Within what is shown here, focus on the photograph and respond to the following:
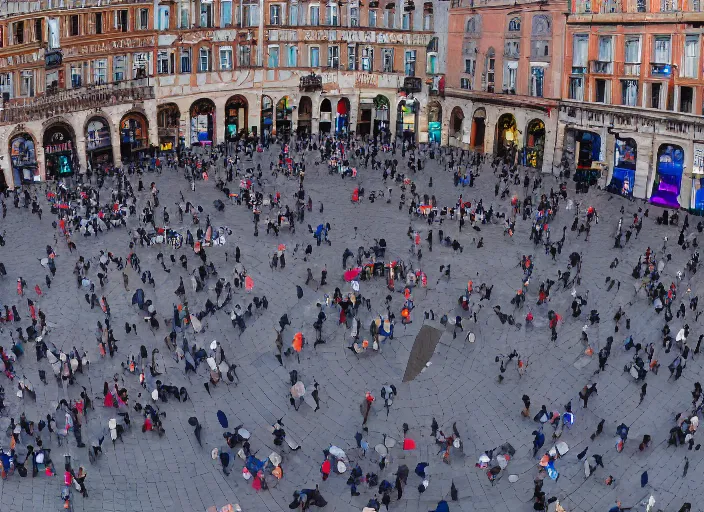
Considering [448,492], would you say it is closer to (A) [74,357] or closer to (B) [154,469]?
(B) [154,469]

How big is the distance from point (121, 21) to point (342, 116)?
2083cm

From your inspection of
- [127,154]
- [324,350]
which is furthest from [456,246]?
[127,154]

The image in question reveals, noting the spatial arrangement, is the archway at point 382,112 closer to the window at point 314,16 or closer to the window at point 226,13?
the window at point 314,16

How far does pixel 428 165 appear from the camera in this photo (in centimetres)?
7575

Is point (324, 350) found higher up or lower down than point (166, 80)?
lower down

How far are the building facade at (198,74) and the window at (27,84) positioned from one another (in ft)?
0.33

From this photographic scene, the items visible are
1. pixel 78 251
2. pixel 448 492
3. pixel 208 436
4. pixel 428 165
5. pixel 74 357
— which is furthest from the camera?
pixel 428 165

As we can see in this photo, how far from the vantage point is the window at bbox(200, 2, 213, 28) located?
8144cm

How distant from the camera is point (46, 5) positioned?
7406cm

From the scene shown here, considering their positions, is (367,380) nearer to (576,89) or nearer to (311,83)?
(576,89)

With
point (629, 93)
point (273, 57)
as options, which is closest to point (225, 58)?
point (273, 57)

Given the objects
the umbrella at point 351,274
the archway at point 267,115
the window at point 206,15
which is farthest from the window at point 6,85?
the umbrella at point 351,274

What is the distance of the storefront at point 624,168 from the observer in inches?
2785

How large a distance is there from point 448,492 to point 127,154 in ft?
156
